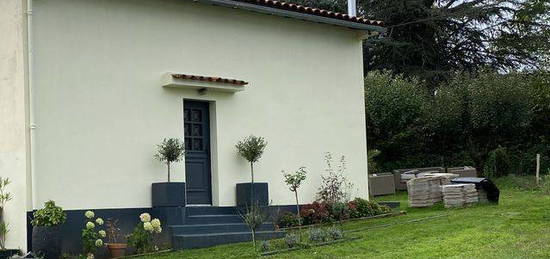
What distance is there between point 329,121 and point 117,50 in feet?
18.0

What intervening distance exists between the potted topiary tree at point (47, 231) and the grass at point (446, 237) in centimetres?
165

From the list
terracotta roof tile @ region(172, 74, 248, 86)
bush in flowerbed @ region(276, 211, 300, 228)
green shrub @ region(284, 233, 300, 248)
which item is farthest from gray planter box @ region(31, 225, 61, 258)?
bush in flowerbed @ region(276, 211, 300, 228)

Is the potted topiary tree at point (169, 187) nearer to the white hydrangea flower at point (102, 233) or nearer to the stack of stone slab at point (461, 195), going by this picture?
the white hydrangea flower at point (102, 233)

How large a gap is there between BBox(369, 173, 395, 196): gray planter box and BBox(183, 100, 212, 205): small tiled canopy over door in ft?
32.2

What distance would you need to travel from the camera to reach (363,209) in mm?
16406

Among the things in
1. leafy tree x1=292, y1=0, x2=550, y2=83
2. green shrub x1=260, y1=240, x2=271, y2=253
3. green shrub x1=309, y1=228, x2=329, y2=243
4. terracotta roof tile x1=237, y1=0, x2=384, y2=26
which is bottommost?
green shrub x1=260, y1=240, x2=271, y2=253

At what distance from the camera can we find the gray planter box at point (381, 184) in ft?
77.6

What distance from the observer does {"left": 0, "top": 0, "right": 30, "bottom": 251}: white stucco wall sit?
12109 mm

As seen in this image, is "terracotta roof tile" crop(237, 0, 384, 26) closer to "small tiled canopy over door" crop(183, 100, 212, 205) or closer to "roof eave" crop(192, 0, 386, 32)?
"roof eave" crop(192, 0, 386, 32)

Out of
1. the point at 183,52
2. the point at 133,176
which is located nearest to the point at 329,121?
the point at 183,52

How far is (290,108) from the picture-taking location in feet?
52.7

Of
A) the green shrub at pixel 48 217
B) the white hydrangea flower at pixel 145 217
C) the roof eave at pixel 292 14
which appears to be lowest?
the white hydrangea flower at pixel 145 217

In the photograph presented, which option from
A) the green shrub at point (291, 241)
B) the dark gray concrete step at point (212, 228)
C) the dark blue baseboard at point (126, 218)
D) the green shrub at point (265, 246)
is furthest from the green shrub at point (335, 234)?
the dark blue baseboard at point (126, 218)

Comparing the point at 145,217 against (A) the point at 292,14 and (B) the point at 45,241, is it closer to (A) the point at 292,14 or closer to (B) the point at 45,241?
(B) the point at 45,241
